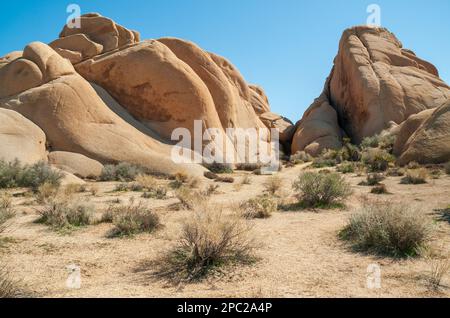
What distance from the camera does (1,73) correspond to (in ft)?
65.6

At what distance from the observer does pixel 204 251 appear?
4727 millimetres

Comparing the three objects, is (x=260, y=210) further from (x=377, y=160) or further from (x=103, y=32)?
(x=103, y=32)

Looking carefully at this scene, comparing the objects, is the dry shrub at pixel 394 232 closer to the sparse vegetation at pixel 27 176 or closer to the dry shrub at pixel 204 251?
the dry shrub at pixel 204 251

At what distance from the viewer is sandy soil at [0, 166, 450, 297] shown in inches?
156

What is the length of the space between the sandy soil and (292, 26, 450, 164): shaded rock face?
1009 inches

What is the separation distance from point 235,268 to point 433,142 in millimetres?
16600

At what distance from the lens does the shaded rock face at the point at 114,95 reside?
18.1 metres

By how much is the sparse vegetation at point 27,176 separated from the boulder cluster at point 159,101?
6.53 ft

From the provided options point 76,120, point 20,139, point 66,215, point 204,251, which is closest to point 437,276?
point 204,251

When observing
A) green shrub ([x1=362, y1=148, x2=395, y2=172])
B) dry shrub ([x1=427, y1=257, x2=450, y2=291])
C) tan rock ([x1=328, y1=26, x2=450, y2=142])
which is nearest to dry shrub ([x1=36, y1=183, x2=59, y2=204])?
dry shrub ([x1=427, y1=257, x2=450, y2=291])
